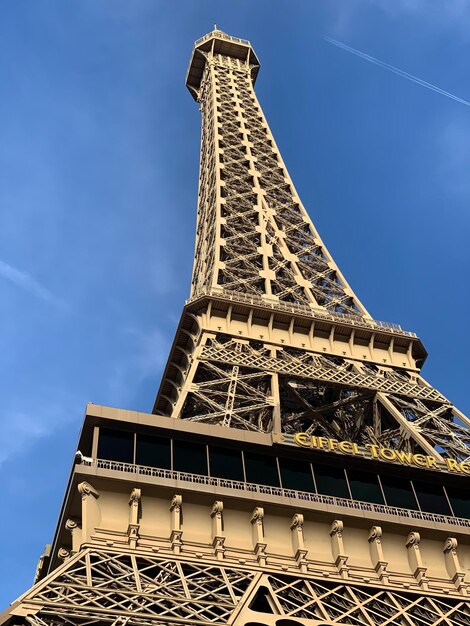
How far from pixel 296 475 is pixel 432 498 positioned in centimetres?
552

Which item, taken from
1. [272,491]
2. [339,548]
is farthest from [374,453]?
[339,548]

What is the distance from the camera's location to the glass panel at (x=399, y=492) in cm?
3303

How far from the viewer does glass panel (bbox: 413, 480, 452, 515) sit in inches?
1314

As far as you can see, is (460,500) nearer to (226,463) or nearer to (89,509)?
(226,463)

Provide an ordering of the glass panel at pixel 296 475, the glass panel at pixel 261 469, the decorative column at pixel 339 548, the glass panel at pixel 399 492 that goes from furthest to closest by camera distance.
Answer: the glass panel at pixel 399 492
the glass panel at pixel 296 475
the glass panel at pixel 261 469
the decorative column at pixel 339 548

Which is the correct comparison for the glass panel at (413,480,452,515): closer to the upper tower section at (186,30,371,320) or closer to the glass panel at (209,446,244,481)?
the glass panel at (209,446,244,481)

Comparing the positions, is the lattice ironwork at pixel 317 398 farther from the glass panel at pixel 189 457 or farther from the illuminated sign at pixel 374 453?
the glass panel at pixel 189 457

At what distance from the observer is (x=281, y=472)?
1277 inches

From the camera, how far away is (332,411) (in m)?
50.2

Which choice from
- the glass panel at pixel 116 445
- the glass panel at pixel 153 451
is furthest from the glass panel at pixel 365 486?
the glass panel at pixel 116 445

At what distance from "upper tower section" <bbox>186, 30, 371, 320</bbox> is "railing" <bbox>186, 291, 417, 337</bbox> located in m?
0.14

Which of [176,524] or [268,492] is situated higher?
[268,492]

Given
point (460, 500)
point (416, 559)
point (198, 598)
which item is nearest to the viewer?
point (198, 598)

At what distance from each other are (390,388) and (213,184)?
97.9 feet
